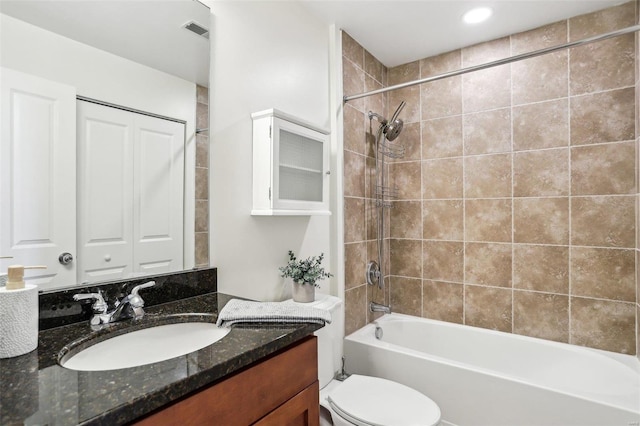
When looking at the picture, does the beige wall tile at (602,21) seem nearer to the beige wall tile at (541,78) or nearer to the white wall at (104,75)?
the beige wall tile at (541,78)

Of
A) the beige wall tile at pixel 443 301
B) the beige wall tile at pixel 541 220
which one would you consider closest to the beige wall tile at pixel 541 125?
the beige wall tile at pixel 541 220

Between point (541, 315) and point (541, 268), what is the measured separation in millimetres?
297

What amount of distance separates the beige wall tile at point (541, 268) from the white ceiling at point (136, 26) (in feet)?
7.01

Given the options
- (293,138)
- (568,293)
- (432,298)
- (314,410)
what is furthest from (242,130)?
(568,293)

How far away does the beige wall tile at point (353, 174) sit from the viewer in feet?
7.52

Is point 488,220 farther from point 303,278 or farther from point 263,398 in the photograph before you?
point 263,398

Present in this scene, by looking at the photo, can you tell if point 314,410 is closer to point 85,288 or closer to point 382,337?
point 85,288

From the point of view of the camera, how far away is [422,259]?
8.80ft

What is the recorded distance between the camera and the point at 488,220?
241 cm

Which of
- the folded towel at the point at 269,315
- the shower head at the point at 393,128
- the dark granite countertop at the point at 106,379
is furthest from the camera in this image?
the shower head at the point at 393,128

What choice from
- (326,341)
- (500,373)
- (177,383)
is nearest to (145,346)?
(177,383)

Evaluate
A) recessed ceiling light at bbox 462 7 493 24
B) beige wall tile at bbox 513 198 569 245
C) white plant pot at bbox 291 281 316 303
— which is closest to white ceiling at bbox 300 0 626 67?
recessed ceiling light at bbox 462 7 493 24

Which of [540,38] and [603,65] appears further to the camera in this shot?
[540,38]

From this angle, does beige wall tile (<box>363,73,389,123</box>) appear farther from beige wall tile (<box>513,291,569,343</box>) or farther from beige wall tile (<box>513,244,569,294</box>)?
beige wall tile (<box>513,291,569,343</box>)
